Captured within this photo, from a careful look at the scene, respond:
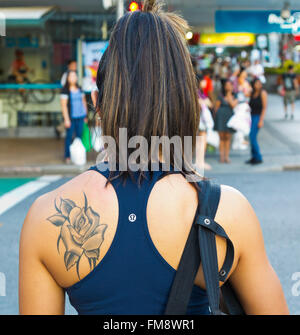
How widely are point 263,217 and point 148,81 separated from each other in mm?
6835

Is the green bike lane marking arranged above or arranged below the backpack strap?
below

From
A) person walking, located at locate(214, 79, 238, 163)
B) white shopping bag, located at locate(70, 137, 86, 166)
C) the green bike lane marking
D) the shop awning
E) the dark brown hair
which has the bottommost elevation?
the green bike lane marking

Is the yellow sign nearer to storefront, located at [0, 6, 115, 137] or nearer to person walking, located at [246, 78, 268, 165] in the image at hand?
storefront, located at [0, 6, 115, 137]

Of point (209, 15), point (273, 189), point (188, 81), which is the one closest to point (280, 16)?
point (209, 15)

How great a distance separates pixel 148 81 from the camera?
1.57 meters

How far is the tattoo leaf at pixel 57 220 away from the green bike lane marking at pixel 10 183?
8916 mm

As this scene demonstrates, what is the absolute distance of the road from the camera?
547 centimetres

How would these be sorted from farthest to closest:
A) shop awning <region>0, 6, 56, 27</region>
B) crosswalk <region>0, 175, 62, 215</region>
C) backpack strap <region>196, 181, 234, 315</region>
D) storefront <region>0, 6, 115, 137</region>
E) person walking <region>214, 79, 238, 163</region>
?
storefront <region>0, 6, 115, 137</region>
shop awning <region>0, 6, 56, 27</region>
person walking <region>214, 79, 238, 163</region>
crosswalk <region>0, 175, 62, 215</region>
backpack strap <region>196, 181, 234, 315</region>

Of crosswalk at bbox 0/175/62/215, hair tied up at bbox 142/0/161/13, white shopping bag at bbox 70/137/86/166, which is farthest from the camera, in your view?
white shopping bag at bbox 70/137/86/166

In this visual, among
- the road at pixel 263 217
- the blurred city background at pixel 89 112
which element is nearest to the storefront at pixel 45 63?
the blurred city background at pixel 89 112

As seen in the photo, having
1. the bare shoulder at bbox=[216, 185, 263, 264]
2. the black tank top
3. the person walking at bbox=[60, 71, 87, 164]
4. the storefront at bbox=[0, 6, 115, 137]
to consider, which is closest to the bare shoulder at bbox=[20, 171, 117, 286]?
the bare shoulder at bbox=[216, 185, 263, 264]

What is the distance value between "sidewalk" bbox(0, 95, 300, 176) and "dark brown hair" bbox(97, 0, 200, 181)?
1107 cm

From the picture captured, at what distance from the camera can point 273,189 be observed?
10.6m

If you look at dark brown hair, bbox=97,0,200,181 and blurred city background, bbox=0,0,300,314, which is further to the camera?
blurred city background, bbox=0,0,300,314
